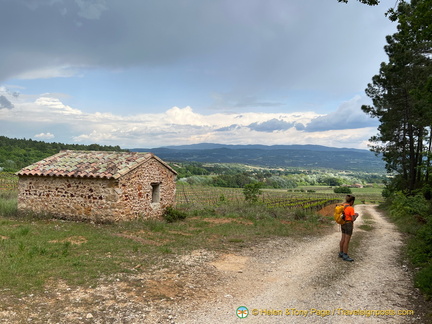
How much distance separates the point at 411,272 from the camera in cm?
801

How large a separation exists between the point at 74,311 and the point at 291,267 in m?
5.61

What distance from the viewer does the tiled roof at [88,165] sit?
1414 cm

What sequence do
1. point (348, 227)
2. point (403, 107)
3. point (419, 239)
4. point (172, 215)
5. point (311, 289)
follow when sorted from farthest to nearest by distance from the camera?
point (403, 107) → point (172, 215) → point (419, 239) → point (348, 227) → point (311, 289)

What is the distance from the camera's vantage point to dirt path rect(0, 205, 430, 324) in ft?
16.9

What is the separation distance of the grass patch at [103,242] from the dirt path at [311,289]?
88.2 inches

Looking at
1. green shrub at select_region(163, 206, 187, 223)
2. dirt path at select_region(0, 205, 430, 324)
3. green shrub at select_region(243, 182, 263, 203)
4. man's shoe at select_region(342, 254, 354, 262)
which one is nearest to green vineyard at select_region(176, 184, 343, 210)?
green shrub at select_region(243, 182, 263, 203)

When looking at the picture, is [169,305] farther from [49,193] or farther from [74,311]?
[49,193]

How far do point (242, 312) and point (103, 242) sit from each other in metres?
6.55

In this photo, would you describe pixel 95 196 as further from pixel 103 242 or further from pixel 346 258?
pixel 346 258

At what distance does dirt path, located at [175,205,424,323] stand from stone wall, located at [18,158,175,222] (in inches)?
282

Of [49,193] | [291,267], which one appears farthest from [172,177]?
[291,267]

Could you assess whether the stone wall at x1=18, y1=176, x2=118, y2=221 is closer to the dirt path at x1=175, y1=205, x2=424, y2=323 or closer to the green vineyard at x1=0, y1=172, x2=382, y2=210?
the dirt path at x1=175, y1=205, x2=424, y2=323

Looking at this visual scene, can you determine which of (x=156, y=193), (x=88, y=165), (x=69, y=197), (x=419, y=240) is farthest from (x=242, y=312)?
(x=88, y=165)

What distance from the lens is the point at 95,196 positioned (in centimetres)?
1404
